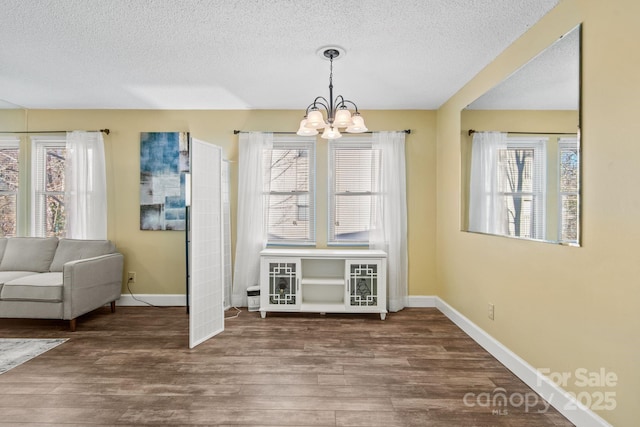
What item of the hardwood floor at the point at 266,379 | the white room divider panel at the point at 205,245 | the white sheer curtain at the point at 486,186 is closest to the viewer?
the hardwood floor at the point at 266,379

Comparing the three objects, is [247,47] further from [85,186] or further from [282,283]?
[85,186]

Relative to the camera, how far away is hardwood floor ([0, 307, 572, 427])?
6.29 ft

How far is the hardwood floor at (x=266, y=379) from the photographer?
1.92 m

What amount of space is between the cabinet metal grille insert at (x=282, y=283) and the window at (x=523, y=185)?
2198 millimetres

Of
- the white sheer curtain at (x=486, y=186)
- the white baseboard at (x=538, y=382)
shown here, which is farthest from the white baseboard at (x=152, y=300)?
the white sheer curtain at (x=486, y=186)

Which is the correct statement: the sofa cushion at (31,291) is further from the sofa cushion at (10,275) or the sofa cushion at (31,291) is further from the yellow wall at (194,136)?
the yellow wall at (194,136)

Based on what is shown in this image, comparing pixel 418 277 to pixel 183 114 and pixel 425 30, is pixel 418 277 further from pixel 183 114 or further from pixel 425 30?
pixel 183 114

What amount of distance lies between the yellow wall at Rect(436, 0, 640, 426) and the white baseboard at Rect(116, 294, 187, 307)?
3.59m

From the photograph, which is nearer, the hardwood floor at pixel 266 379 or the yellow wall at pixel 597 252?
the yellow wall at pixel 597 252

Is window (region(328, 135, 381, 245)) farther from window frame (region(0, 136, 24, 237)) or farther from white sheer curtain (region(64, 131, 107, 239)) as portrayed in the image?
window frame (region(0, 136, 24, 237))

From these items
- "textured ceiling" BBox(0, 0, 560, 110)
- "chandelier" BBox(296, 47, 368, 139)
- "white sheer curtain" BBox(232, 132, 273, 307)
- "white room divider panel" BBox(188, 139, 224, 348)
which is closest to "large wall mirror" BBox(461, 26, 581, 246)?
"textured ceiling" BBox(0, 0, 560, 110)

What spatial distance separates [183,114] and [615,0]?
402 centimetres

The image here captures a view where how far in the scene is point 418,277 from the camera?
160 inches

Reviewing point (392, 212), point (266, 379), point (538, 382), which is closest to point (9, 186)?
point (266, 379)
